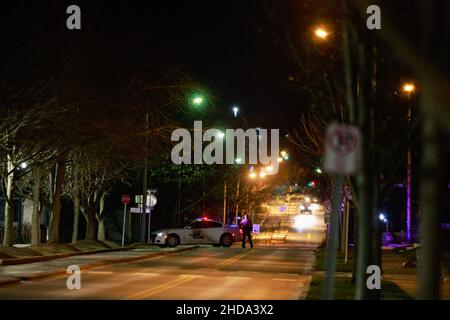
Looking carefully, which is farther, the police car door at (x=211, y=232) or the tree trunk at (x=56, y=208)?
the police car door at (x=211, y=232)

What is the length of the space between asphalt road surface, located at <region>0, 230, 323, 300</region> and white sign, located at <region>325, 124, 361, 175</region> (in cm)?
634

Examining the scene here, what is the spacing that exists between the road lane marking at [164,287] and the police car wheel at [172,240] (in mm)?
17615

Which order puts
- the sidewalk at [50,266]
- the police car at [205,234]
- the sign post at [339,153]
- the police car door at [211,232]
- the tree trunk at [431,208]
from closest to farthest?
the tree trunk at [431,208] < the sign post at [339,153] < the sidewalk at [50,266] < the police car at [205,234] < the police car door at [211,232]

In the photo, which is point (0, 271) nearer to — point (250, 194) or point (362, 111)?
point (362, 111)

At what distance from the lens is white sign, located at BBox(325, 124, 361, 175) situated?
952 centimetres

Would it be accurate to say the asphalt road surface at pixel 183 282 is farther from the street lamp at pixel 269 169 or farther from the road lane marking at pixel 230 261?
the street lamp at pixel 269 169

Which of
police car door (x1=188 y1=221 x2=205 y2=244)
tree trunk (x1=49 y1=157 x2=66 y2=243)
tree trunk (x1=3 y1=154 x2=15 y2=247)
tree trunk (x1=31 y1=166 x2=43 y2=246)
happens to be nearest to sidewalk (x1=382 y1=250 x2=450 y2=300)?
police car door (x1=188 y1=221 x2=205 y2=244)

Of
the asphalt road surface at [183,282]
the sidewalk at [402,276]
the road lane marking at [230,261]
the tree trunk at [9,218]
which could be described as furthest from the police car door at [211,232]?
→ the tree trunk at [9,218]

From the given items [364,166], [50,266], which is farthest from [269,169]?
[364,166]

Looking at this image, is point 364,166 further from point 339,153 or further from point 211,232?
point 211,232

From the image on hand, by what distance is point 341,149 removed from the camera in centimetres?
959

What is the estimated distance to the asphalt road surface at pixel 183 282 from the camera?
1568 cm

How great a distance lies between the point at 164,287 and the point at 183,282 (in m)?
1.49

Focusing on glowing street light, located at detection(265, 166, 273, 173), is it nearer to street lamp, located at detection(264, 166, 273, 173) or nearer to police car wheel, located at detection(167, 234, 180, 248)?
street lamp, located at detection(264, 166, 273, 173)
